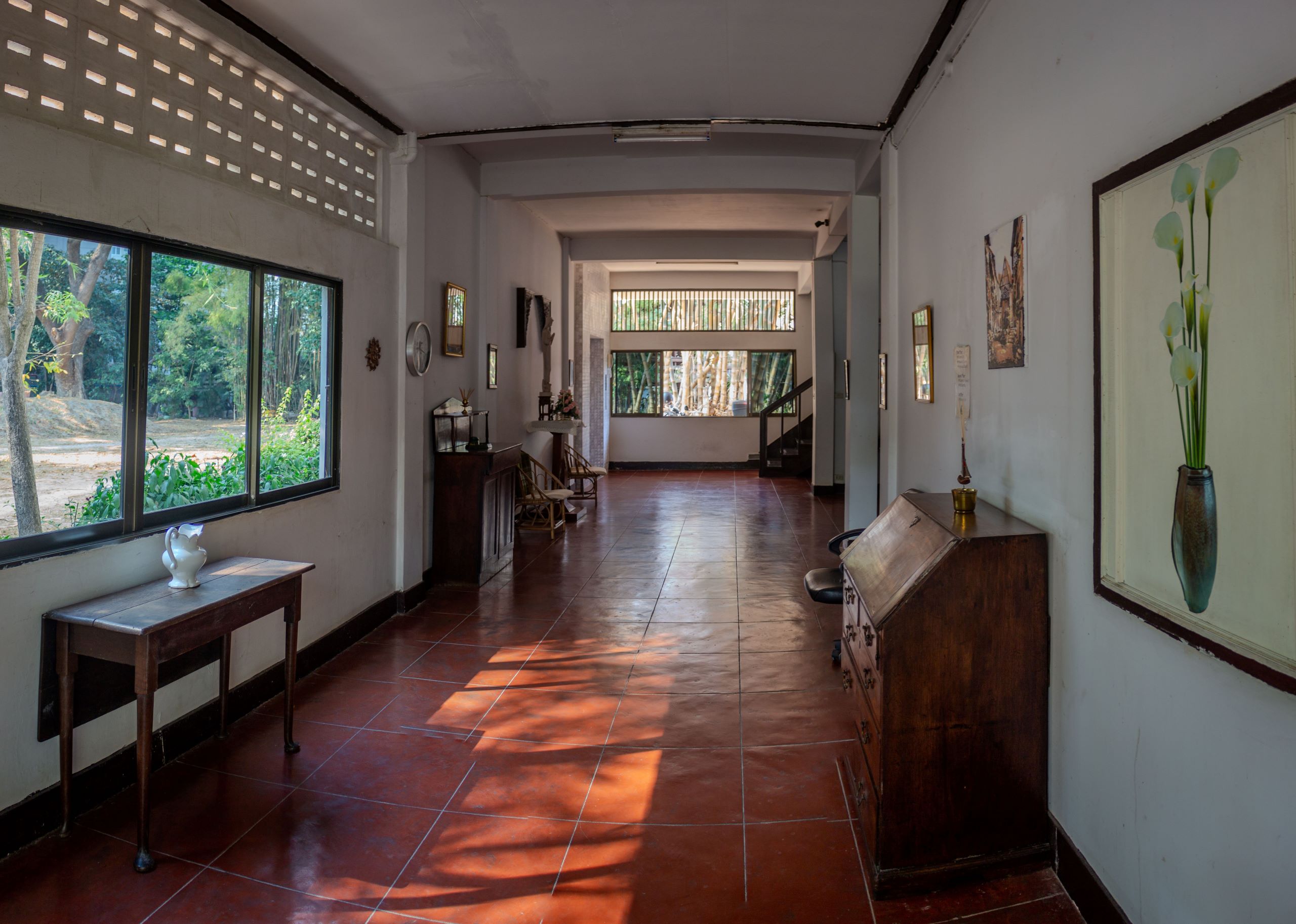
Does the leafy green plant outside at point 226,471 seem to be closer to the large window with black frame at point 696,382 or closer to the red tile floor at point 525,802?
the red tile floor at point 525,802

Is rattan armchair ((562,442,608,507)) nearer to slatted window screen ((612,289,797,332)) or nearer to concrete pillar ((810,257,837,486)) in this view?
concrete pillar ((810,257,837,486))

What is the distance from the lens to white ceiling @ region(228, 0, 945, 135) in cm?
362

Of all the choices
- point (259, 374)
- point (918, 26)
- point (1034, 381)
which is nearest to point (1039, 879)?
point (1034, 381)

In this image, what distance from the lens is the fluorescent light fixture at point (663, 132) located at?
5184 mm

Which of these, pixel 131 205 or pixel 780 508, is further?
pixel 780 508

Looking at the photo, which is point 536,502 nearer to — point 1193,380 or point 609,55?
point 609,55

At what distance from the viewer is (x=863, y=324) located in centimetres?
786

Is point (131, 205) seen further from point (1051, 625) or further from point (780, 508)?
point (780, 508)

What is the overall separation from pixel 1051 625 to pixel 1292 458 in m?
1.21

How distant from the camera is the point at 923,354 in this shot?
443 cm

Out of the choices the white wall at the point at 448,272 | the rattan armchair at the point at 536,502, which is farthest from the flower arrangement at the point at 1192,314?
the rattan armchair at the point at 536,502

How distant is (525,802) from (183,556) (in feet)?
5.13

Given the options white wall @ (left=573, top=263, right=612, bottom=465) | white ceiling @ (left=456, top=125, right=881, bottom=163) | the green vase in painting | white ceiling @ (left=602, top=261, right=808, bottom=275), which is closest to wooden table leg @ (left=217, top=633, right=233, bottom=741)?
the green vase in painting

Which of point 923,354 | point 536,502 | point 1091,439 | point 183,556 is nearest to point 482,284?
point 536,502
